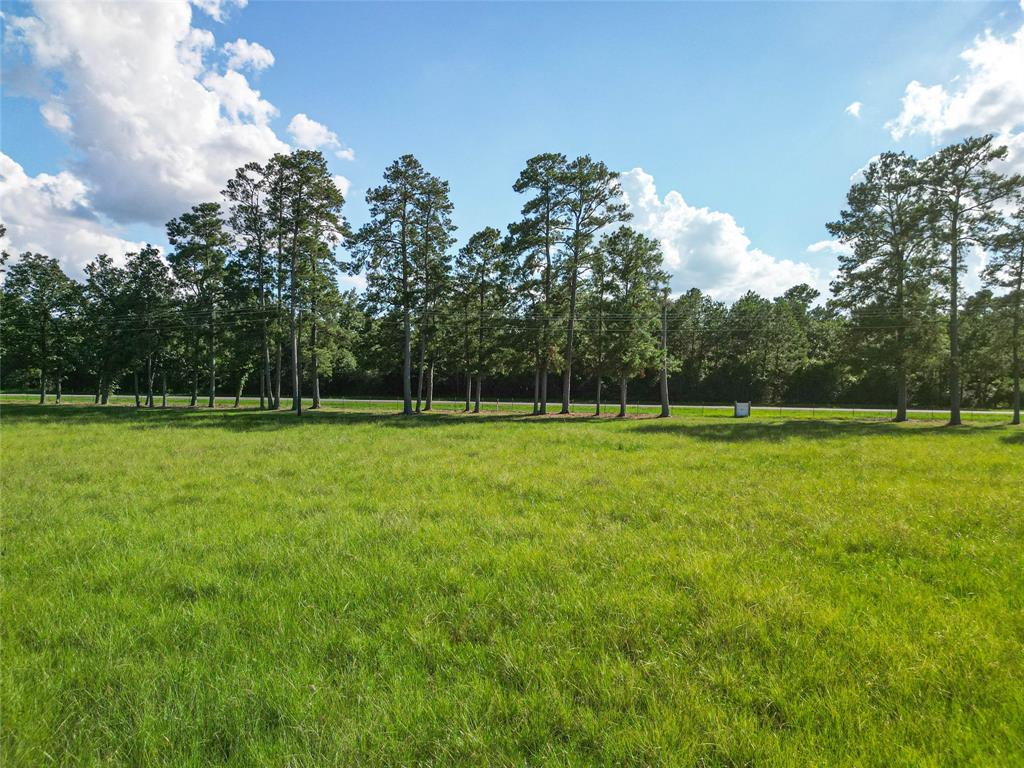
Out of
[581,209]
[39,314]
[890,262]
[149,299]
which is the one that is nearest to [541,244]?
[581,209]

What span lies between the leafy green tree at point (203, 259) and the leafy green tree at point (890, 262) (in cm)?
4727

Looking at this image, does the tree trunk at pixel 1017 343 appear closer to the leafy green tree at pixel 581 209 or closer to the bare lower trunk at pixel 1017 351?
the bare lower trunk at pixel 1017 351

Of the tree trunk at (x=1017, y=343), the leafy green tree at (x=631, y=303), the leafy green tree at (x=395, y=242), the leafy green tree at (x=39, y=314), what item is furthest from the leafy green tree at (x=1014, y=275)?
the leafy green tree at (x=39, y=314)

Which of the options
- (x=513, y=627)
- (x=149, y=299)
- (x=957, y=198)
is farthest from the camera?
(x=149, y=299)

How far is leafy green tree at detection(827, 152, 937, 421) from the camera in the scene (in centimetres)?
2734

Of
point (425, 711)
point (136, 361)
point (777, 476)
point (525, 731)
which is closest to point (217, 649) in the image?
point (425, 711)

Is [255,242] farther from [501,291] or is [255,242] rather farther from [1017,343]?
[1017,343]

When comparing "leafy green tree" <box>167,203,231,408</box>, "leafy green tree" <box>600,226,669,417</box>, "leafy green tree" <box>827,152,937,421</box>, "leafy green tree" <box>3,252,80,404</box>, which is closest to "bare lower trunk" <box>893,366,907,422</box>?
"leafy green tree" <box>827,152,937,421</box>

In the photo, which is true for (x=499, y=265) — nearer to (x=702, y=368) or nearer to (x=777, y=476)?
(x=777, y=476)

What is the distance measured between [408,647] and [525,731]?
1218 mm

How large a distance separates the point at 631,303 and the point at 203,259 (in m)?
35.7

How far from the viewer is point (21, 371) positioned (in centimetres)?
4272

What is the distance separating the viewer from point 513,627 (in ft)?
12.1

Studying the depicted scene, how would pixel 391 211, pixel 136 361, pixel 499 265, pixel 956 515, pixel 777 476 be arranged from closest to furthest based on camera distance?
pixel 956 515, pixel 777 476, pixel 391 211, pixel 499 265, pixel 136 361
